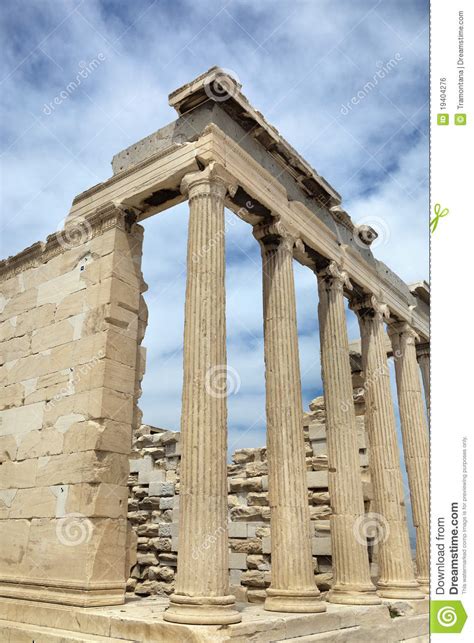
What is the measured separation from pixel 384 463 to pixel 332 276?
15.7ft

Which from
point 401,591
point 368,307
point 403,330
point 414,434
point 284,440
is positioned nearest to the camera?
point 284,440

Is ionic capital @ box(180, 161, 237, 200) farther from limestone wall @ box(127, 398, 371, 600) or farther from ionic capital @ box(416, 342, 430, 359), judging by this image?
ionic capital @ box(416, 342, 430, 359)

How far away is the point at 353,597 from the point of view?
11.7 metres

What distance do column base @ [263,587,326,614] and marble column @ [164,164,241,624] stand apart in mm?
1528

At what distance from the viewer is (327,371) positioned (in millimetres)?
13711

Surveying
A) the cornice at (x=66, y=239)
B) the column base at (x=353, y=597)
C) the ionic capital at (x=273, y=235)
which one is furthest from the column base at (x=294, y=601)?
the cornice at (x=66, y=239)

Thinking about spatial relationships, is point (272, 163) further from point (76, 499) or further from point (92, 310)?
point (76, 499)

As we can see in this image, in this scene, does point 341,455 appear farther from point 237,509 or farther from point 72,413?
point 72,413

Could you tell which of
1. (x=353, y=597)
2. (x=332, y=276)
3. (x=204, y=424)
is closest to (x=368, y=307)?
(x=332, y=276)

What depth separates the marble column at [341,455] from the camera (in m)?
12.0

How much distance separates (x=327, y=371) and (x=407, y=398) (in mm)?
4671

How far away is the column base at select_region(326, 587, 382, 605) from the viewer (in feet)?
38.1
